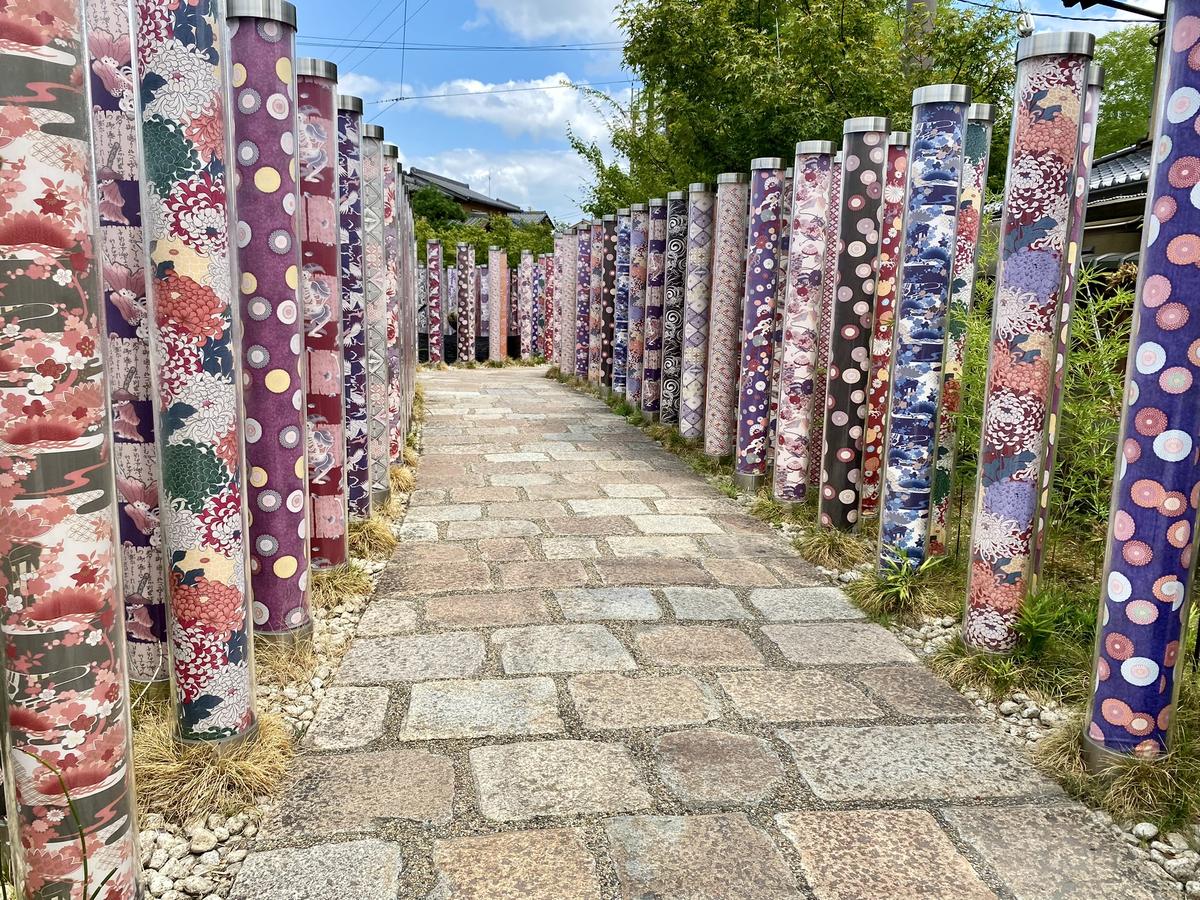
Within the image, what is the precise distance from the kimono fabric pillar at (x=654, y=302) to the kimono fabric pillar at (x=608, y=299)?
1.68 m

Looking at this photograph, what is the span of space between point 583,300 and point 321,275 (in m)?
8.35

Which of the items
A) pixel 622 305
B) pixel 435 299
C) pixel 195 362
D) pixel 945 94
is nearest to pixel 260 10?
pixel 195 362

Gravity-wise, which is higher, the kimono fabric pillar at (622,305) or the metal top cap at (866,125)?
the metal top cap at (866,125)

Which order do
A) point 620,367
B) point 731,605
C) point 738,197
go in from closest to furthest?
point 731,605 → point 738,197 → point 620,367

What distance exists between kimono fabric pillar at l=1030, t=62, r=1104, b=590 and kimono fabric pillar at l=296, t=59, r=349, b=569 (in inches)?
101

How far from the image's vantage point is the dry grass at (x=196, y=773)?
7.16ft

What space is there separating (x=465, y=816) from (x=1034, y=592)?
2068 mm

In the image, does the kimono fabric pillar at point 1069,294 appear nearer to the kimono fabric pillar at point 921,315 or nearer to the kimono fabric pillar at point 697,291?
the kimono fabric pillar at point 921,315

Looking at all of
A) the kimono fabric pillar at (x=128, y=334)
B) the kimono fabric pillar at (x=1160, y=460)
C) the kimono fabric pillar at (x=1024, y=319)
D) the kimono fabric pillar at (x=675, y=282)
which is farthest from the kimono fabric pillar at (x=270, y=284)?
the kimono fabric pillar at (x=675, y=282)

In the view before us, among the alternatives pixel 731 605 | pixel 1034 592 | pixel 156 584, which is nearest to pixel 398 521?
pixel 731 605

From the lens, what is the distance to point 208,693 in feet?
7.57

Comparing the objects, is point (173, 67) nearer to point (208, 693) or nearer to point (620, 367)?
point (208, 693)

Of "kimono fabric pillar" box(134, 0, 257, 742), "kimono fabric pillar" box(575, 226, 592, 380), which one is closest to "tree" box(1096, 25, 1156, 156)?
"kimono fabric pillar" box(575, 226, 592, 380)

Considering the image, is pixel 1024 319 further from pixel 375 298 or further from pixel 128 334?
pixel 375 298
